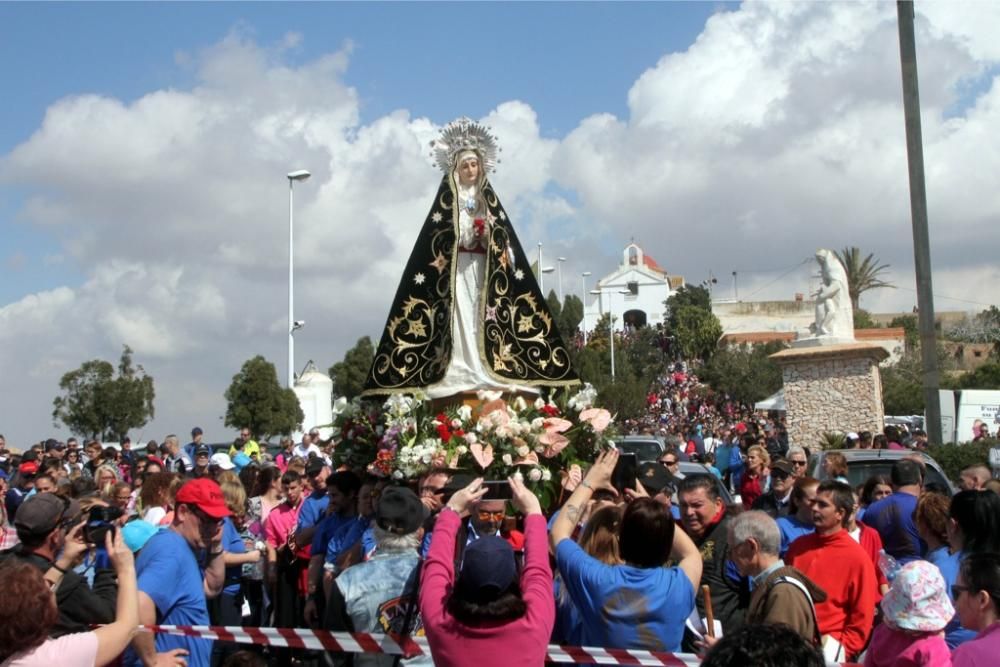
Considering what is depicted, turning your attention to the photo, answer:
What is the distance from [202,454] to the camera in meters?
15.9

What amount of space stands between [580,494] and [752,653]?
2.82m

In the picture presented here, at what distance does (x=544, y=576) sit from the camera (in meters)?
4.12

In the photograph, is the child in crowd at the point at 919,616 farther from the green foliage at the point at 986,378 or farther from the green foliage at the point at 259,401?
the green foliage at the point at 986,378

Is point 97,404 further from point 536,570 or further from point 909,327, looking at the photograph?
point 909,327

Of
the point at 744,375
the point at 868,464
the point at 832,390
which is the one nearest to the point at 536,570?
the point at 868,464

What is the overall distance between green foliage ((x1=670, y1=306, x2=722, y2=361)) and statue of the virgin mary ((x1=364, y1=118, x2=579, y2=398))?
6434 centimetres

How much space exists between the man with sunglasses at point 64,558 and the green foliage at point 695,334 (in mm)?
68282

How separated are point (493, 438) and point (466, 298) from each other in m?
1.74

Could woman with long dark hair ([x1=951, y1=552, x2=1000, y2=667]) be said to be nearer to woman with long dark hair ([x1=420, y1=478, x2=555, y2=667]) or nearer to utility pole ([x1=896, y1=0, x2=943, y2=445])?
woman with long dark hair ([x1=420, y1=478, x2=555, y2=667])

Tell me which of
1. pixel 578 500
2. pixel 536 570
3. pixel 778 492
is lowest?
pixel 778 492

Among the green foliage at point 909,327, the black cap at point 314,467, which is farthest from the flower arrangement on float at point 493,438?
the green foliage at point 909,327

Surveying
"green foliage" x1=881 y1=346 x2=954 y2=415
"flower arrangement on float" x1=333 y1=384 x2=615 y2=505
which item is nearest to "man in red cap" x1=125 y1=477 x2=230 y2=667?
"flower arrangement on float" x1=333 y1=384 x2=615 y2=505

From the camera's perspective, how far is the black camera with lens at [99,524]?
497cm

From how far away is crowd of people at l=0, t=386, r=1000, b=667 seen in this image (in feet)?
12.9
